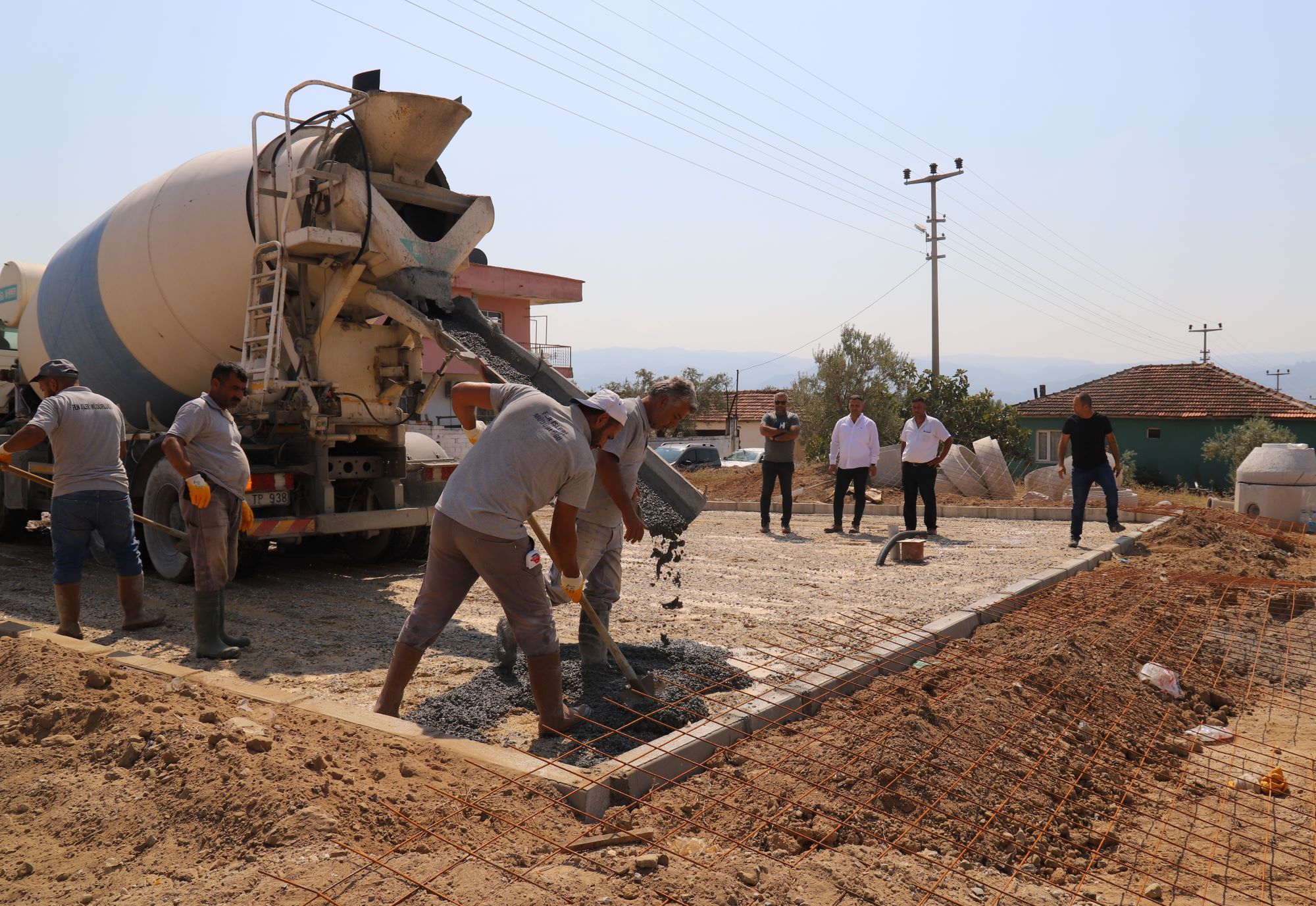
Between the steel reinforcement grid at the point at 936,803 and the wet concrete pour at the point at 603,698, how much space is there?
6cm

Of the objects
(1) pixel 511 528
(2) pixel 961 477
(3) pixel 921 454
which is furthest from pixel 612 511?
(2) pixel 961 477

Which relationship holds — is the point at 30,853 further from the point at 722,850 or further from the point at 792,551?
the point at 792,551

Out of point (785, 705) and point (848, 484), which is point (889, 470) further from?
point (785, 705)

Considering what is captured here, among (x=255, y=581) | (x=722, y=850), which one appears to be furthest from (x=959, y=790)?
(x=255, y=581)

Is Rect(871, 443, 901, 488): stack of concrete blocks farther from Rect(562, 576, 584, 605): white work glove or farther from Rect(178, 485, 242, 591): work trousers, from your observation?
Rect(562, 576, 584, 605): white work glove

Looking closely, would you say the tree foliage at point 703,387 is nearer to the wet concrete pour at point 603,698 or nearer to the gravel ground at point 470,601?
the gravel ground at point 470,601

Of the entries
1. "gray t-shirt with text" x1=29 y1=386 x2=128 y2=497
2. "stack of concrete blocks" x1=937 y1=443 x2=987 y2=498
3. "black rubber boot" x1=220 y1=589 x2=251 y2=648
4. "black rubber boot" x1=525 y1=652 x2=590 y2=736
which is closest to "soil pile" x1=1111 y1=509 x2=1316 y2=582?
A: "stack of concrete blocks" x1=937 y1=443 x2=987 y2=498

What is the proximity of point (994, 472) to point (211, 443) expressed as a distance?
1304 centimetres

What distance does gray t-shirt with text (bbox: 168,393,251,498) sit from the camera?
499cm

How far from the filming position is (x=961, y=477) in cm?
1520

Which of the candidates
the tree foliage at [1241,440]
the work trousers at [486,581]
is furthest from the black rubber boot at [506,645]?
the tree foliage at [1241,440]

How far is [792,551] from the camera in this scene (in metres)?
9.23

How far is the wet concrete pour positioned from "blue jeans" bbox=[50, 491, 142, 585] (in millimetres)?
2419

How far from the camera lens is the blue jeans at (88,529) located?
528 cm
